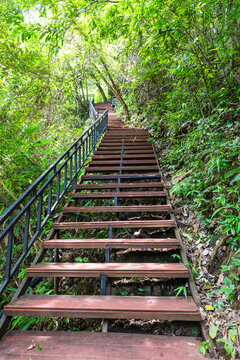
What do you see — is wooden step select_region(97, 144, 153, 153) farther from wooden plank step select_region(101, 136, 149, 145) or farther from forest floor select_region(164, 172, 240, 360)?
forest floor select_region(164, 172, 240, 360)

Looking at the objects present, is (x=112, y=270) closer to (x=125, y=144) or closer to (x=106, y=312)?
(x=106, y=312)

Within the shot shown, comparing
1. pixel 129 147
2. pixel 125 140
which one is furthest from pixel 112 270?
pixel 125 140

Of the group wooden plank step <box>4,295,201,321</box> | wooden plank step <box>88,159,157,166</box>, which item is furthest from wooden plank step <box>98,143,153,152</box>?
wooden plank step <box>4,295,201,321</box>

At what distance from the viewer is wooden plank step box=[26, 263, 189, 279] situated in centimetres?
178

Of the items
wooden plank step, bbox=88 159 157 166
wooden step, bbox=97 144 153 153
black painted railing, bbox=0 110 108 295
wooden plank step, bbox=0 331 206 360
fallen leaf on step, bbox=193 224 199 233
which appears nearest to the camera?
wooden plank step, bbox=0 331 206 360

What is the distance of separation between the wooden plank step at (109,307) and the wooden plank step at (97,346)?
0.13 meters

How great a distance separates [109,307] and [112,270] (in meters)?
0.33

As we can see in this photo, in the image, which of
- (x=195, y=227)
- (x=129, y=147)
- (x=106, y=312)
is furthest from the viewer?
(x=129, y=147)

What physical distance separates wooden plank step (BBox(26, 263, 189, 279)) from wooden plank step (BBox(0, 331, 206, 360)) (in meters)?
0.46

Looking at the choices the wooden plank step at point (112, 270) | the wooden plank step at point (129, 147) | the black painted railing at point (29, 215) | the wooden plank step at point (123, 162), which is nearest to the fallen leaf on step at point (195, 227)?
the wooden plank step at point (112, 270)

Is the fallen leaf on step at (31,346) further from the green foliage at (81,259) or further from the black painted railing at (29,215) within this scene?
the green foliage at (81,259)

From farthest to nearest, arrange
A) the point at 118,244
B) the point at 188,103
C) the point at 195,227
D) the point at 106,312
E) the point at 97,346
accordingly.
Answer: the point at 188,103, the point at 195,227, the point at 118,244, the point at 106,312, the point at 97,346

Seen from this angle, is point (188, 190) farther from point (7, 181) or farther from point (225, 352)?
point (7, 181)

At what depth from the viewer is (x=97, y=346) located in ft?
4.44
